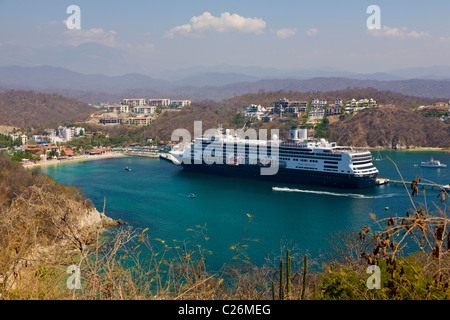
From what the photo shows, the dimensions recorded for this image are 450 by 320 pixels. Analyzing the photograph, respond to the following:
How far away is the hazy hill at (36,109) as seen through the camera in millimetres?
42156

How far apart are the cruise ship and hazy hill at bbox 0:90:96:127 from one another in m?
28.4

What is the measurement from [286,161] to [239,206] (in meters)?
4.66

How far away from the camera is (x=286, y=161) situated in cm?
1609

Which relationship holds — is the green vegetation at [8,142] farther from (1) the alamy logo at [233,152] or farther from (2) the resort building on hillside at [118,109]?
(2) the resort building on hillside at [118,109]

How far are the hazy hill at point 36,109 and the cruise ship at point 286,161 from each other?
93.2 ft

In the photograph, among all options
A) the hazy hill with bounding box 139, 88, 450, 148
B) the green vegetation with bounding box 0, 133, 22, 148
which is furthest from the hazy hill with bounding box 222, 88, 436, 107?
the green vegetation with bounding box 0, 133, 22, 148

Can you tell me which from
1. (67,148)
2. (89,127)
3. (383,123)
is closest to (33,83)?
(89,127)

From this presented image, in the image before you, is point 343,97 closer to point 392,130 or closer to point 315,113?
point 315,113

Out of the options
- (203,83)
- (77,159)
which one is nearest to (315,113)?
(77,159)

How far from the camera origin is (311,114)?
119 feet

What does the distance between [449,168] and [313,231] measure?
1272 centimetres

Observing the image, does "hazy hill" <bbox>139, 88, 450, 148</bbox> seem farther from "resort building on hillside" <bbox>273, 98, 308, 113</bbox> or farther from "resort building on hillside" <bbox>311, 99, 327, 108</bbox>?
"resort building on hillside" <bbox>273, 98, 308, 113</bbox>
